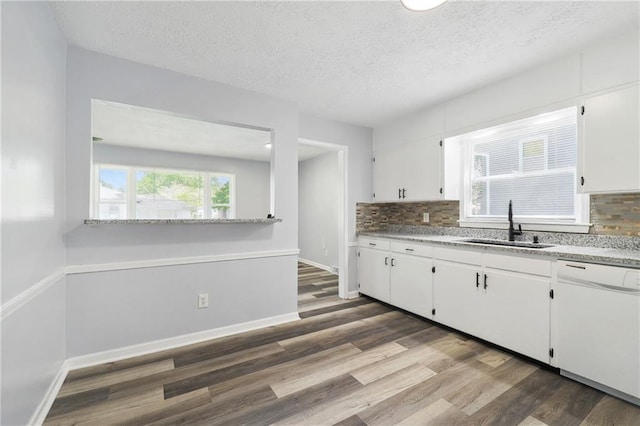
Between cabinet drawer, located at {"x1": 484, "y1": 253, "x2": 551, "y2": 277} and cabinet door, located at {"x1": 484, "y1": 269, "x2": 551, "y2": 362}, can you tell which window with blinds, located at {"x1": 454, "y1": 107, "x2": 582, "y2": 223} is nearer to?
cabinet drawer, located at {"x1": 484, "y1": 253, "x2": 551, "y2": 277}

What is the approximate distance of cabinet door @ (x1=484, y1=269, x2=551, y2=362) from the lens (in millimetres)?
2152

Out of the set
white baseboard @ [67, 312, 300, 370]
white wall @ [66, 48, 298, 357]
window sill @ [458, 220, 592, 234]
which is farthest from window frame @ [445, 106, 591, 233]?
white baseboard @ [67, 312, 300, 370]

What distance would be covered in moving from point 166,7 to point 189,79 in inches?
34.5

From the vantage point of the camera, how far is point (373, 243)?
3783 mm

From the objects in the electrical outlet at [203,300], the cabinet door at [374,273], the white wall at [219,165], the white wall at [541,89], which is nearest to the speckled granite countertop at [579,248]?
the cabinet door at [374,273]

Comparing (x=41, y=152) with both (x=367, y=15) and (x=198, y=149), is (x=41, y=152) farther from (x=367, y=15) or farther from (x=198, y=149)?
(x=198, y=149)

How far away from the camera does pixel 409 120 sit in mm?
3641

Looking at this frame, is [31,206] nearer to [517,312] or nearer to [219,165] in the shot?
[517,312]

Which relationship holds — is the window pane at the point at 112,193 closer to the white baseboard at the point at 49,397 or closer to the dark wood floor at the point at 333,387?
the white baseboard at the point at 49,397

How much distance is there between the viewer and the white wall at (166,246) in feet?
7.18

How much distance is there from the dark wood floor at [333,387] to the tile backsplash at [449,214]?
1233 millimetres

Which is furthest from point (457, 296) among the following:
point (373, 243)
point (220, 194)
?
point (220, 194)

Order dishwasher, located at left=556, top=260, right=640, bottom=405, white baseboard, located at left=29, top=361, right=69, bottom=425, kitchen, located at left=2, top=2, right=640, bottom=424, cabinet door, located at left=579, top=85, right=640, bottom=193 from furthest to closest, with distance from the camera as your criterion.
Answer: cabinet door, located at left=579, top=85, right=640, bottom=193 → dishwasher, located at left=556, top=260, right=640, bottom=405 → white baseboard, located at left=29, top=361, right=69, bottom=425 → kitchen, located at left=2, top=2, right=640, bottom=424

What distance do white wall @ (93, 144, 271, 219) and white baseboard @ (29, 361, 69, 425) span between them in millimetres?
4298
